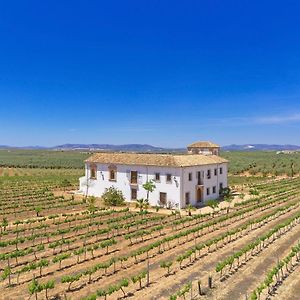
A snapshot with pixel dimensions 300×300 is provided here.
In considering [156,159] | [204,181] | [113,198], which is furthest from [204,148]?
[113,198]

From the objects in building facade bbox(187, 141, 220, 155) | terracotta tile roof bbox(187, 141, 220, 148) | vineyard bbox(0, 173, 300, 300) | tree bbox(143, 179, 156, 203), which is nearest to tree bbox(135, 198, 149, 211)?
vineyard bbox(0, 173, 300, 300)

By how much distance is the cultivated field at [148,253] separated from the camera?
17.3 metres

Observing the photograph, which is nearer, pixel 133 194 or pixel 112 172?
pixel 133 194

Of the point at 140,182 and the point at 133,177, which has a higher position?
the point at 133,177

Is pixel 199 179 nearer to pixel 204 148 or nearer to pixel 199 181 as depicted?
pixel 199 181

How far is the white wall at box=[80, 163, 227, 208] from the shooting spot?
4169cm

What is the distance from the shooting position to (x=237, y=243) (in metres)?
26.0

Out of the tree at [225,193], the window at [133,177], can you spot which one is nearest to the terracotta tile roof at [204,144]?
the tree at [225,193]

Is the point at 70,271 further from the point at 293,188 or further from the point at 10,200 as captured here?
the point at 293,188

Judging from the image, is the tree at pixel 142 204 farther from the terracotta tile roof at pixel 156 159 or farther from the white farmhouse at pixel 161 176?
the terracotta tile roof at pixel 156 159

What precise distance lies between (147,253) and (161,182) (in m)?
20.3

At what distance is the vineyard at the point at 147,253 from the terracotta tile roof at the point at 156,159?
666 cm

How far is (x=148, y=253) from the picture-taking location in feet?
77.6

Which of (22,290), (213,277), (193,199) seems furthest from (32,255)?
(193,199)
